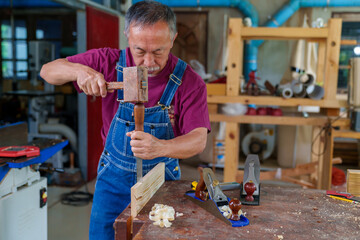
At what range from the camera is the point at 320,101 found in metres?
3.60

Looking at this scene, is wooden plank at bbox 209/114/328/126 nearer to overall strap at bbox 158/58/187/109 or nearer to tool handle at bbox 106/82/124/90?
overall strap at bbox 158/58/187/109

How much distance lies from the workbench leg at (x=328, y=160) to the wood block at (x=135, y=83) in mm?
2741

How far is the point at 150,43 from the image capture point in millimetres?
1596

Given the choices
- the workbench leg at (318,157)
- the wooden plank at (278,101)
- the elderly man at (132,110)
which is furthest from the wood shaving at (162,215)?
the workbench leg at (318,157)

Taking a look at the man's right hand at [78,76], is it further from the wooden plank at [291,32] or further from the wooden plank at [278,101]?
the wooden plank at [291,32]

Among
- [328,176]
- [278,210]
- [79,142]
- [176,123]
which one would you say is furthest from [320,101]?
[79,142]

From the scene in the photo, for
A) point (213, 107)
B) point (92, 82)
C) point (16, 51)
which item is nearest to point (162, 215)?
point (92, 82)

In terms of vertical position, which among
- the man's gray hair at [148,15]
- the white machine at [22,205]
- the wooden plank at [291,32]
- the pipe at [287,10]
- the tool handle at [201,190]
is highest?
the pipe at [287,10]

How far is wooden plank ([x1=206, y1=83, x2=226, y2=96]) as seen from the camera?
376cm

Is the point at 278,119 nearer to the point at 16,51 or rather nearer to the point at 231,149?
the point at 231,149

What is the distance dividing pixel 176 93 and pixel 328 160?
253 centimetres

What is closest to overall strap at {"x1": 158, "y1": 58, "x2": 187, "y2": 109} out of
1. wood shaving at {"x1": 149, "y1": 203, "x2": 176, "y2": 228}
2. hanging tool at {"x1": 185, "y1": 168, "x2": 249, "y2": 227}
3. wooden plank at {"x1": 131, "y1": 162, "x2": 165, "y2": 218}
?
wooden plank at {"x1": 131, "y1": 162, "x2": 165, "y2": 218}

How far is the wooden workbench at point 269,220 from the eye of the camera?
1225mm

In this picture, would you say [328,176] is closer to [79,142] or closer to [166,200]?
[166,200]
